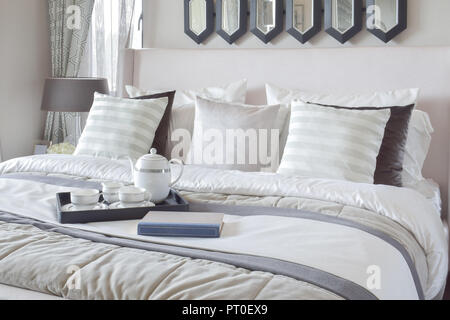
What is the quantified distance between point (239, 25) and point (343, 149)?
1.36m

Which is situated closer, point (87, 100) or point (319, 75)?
point (319, 75)

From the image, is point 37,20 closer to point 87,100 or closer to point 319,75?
point 87,100

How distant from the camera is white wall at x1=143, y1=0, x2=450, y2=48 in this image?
120 inches

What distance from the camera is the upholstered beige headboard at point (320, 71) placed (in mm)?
2969

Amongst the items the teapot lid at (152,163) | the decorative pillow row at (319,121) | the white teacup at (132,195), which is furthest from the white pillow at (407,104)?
the white teacup at (132,195)

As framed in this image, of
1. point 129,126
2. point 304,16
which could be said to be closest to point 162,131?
point 129,126

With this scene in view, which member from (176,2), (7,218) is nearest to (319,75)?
(176,2)

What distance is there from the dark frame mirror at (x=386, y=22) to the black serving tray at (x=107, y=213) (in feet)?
5.52

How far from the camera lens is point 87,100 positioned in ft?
11.8

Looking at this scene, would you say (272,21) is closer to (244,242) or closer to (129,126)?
(129,126)

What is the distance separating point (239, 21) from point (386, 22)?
0.88m
